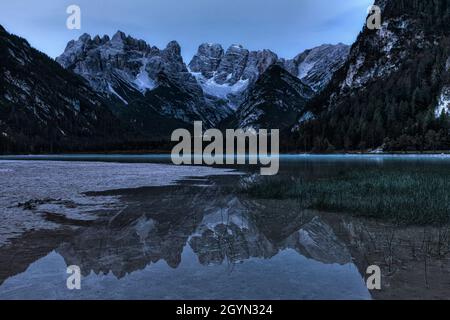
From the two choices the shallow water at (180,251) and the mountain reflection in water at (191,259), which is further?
the shallow water at (180,251)

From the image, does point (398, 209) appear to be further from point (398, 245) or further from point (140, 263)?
point (140, 263)

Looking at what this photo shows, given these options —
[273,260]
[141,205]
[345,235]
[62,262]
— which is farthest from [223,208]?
[62,262]

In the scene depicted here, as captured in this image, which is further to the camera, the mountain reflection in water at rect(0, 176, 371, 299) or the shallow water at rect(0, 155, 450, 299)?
the shallow water at rect(0, 155, 450, 299)

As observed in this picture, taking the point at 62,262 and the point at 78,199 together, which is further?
the point at 78,199

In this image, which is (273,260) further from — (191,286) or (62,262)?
(62,262)

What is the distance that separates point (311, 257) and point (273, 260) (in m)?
1.61

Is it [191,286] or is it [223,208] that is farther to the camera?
[223,208]

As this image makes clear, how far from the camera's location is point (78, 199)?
3084 cm

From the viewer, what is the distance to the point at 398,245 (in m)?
16.0

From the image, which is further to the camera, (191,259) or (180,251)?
(180,251)
